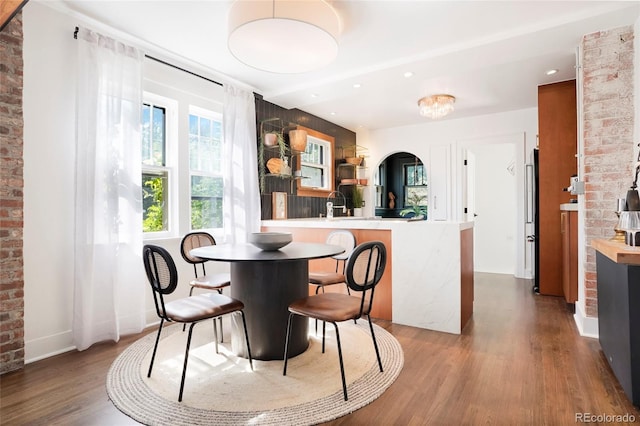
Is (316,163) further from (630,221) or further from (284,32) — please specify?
(630,221)

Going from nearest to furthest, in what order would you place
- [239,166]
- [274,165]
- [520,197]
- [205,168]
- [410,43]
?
[410,43] < [205,168] < [239,166] < [274,165] < [520,197]

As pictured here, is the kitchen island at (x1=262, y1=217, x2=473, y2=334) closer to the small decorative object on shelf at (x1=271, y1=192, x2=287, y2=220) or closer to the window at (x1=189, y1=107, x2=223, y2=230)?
the small decorative object on shelf at (x1=271, y1=192, x2=287, y2=220)

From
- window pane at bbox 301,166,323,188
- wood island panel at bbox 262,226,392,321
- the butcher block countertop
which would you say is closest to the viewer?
the butcher block countertop

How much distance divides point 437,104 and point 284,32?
284cm

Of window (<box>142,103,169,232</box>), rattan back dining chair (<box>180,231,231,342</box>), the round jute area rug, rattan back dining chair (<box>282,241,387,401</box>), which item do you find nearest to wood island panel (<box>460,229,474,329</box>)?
the round jute area rug

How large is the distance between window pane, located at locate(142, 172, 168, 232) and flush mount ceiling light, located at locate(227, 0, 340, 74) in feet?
5.20

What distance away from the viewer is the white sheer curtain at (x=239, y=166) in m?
3.93

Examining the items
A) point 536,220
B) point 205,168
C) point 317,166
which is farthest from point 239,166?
point 536,220

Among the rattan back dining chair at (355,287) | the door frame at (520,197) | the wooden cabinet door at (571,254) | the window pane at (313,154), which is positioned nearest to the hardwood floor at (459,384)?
the rattan back dining chair at (355,287)

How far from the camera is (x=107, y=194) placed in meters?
2.85

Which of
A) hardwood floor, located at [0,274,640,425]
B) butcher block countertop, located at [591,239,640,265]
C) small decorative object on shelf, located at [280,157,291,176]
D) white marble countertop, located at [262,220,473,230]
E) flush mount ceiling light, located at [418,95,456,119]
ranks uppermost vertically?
flush mount ceiling light, located at [418,95,456,119]

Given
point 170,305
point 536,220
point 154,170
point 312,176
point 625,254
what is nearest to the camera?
point 625,254

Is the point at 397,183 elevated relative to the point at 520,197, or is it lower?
elevated

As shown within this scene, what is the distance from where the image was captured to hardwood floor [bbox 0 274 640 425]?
173 centimetres
